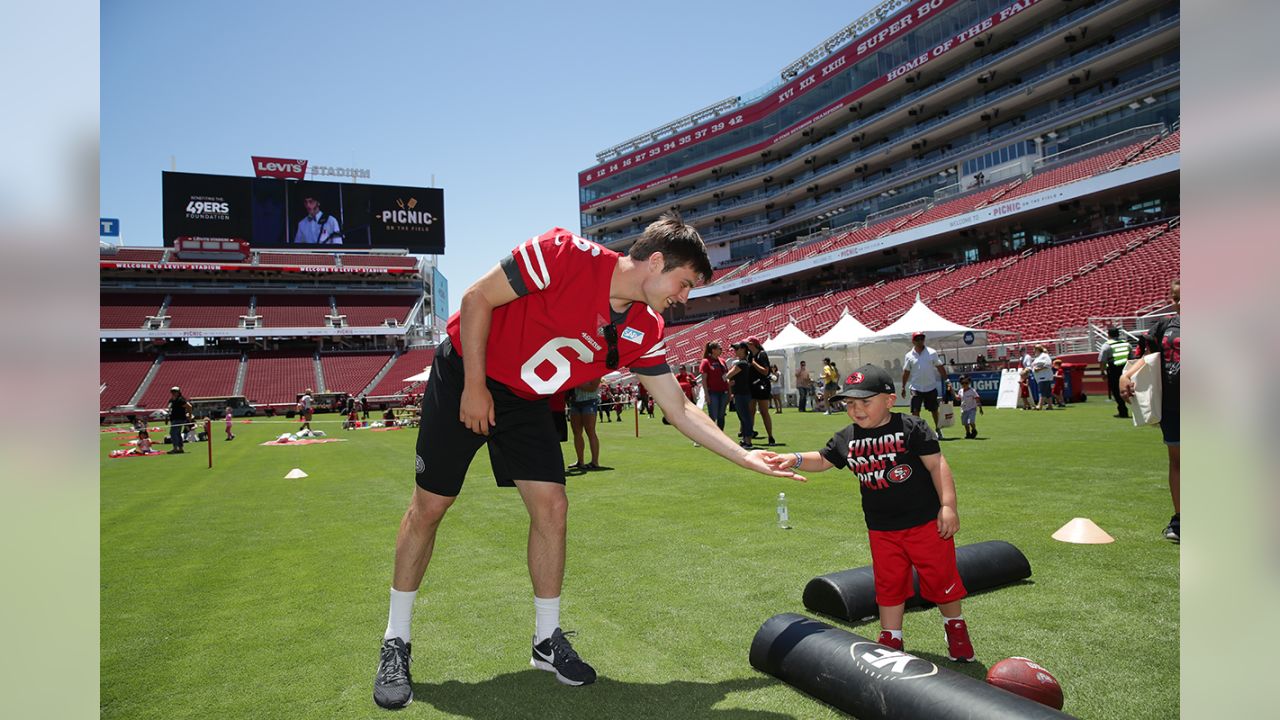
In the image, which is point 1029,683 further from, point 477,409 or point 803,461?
point 477,409

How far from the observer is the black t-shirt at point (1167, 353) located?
16.4 ft

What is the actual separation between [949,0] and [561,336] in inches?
2142

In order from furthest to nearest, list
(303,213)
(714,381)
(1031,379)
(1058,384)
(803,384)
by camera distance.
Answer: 1. (303,213)
2. (803,384)
3. (1031,379)
4. (1058,384)
5. (714,381)

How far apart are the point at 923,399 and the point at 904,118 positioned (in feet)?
153

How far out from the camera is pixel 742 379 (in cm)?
1280

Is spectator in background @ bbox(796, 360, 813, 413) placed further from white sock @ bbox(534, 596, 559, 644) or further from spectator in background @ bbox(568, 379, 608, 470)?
white sock @ bbox(534, 596, 559, 644)

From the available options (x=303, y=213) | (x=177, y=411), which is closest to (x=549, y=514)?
(x=177, y=411)

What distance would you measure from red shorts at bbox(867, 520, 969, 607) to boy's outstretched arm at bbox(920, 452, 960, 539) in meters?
0.07

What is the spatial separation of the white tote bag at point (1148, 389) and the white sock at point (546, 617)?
4.48m

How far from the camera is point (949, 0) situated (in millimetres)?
47312

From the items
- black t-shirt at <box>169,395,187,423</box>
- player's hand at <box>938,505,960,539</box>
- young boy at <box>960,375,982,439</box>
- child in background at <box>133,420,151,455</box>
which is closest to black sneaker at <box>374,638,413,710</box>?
player's hand at <box>938,505,960,539</box>

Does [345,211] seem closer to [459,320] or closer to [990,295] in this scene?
[990,295]

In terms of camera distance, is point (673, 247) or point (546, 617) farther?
point (546, 617)

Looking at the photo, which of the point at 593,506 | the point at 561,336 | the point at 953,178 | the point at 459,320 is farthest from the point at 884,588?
the point at 953,178
